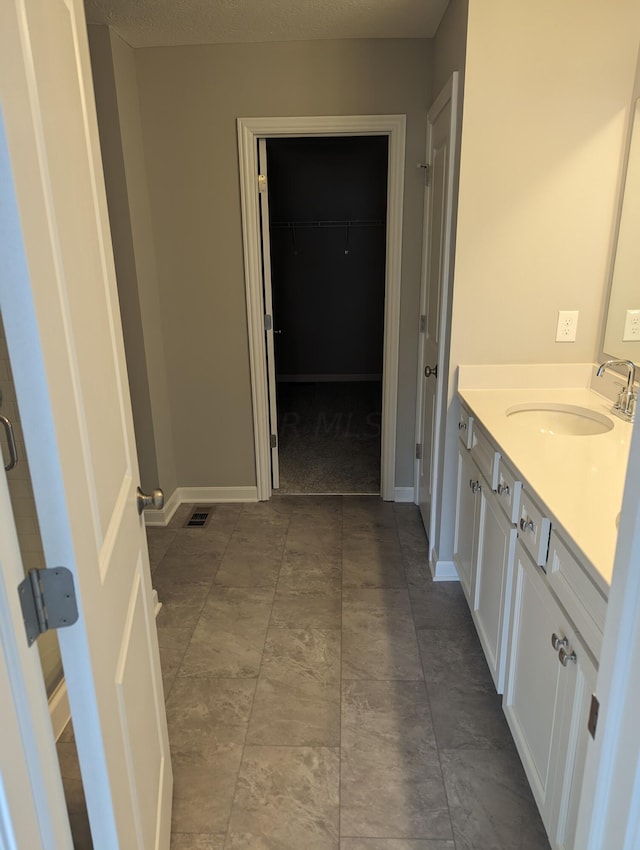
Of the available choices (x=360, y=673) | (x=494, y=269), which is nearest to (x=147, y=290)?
(x=494, y=269)

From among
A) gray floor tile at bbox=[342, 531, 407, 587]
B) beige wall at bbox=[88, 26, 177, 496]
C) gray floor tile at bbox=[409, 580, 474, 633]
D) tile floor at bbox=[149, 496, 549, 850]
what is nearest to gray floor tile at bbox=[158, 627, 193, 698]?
tile floor at bbox=[149, 496, 549, 850]

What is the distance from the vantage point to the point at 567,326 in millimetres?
2305

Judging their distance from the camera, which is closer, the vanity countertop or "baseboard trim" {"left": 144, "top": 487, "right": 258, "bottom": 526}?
the vanity countertop

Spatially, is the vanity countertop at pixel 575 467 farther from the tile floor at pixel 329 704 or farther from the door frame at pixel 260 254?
the door frame at pixel 260 254

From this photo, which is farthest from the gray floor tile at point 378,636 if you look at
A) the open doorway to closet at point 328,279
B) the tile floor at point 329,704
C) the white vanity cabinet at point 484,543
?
the open doorway to closet at point 328,279

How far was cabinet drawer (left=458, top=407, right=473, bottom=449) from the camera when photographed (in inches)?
87.7

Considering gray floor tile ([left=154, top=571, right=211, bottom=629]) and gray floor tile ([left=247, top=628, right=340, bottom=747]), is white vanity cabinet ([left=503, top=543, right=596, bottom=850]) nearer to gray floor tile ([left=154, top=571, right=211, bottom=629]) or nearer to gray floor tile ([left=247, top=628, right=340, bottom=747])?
gray floor tile ([left=247, top=628, right=340, bottom=747])

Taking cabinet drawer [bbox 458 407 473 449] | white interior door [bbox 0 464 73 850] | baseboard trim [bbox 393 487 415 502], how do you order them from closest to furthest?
white interior door [bbox 0 464 73 850] → cabinet drawer [bbox 458 407 473 449] → baseboard trim [bbox 393 487 415 502]

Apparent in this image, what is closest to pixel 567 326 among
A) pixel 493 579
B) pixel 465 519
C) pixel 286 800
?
pixel 465 519

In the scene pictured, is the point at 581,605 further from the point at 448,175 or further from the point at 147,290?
the point at 147,290

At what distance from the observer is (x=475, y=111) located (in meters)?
2.09

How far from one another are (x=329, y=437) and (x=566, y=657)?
3.49 m

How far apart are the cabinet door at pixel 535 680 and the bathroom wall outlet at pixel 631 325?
1.02m

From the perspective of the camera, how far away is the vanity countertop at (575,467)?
117 centimetres
